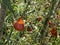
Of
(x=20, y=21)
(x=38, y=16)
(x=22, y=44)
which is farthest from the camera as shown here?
(x=38, y=16)

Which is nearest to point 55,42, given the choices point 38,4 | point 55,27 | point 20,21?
point 55,27

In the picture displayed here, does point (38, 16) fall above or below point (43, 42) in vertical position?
above

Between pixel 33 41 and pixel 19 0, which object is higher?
pixel 19 0

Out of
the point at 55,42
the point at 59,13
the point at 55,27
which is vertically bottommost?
the point at 55,42

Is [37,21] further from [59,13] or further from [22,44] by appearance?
[22,44]

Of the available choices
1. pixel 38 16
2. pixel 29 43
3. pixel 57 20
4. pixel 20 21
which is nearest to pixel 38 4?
pixel 38 16

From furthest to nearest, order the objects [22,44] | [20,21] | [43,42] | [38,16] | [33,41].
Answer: [38,16] → [33,41] → [22,44] → [43,42] → [20,21]

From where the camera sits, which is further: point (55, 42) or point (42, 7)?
point (42, 7)

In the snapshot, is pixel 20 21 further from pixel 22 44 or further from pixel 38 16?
pixel 38 16

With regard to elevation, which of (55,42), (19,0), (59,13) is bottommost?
(55,42)
